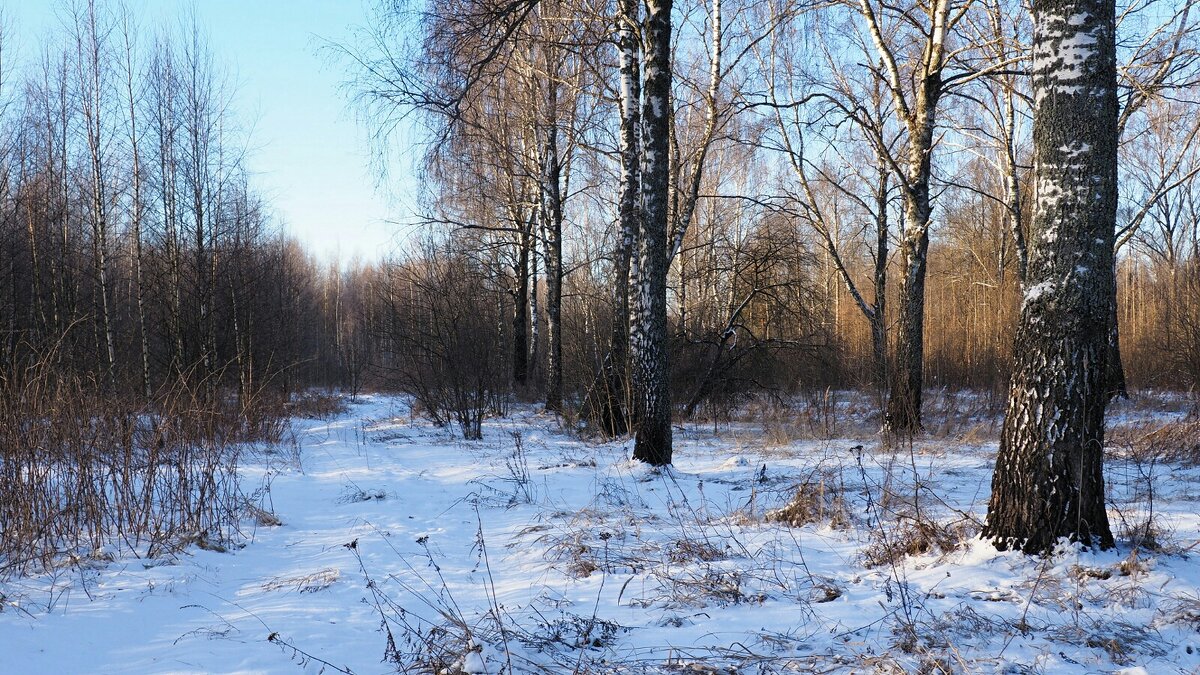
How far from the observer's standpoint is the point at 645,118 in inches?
253

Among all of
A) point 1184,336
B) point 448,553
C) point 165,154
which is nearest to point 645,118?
point 448,553

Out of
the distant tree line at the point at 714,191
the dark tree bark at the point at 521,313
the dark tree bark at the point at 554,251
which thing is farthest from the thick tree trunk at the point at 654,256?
the dark tree bark at the point at 521,313

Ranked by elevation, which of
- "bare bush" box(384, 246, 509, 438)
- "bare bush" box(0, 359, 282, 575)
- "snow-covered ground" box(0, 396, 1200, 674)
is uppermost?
"bare bush" box(384, 246, 509, 438)

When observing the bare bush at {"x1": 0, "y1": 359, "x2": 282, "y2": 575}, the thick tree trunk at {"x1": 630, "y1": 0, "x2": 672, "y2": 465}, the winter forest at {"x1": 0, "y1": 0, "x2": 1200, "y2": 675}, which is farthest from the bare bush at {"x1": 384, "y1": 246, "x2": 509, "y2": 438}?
the bare bush at {"x1": 0, "y1": 359, "x2": 282, "y2": 575}

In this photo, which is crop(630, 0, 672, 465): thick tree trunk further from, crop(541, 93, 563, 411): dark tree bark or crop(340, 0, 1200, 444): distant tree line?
crop(541, 93, 563, 411): dark tree bark

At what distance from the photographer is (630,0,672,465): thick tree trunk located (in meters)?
6.39

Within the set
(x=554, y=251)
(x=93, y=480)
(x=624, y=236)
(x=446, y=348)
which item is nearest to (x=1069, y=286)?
(x=624, y=236)

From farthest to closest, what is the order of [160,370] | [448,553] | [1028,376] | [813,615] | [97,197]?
[160,370] < [97,197] < [448,553] < [1028,376] < [813,615]

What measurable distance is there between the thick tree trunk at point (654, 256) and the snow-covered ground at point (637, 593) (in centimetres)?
103

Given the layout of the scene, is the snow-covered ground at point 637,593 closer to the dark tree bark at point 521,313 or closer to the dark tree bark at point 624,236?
the dark tree bark at point 624,236

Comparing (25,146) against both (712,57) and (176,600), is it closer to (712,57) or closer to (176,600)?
(712,57)

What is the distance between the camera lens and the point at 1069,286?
327cm

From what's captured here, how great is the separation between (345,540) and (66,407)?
2091 mm

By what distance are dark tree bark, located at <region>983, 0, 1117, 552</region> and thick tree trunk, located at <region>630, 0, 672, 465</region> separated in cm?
348
